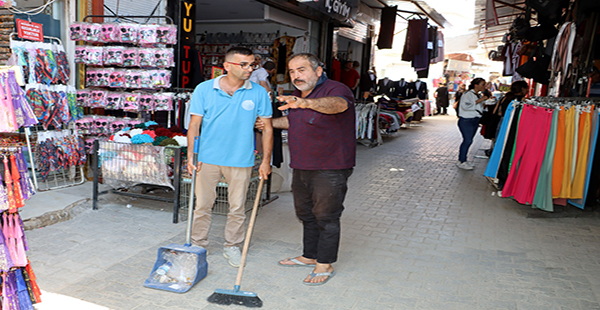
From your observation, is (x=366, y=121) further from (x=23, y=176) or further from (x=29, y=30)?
(x=23, y=176)

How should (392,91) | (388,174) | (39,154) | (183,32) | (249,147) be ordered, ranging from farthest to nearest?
(392,91), (388,174), (183,32), (39,154), (249,147)

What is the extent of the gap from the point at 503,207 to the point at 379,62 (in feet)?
69.0

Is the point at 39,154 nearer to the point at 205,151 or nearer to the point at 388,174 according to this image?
the point at 205,151

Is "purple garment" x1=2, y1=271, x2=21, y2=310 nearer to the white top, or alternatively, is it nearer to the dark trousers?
the dark trousers

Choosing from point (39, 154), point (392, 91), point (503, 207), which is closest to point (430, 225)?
point (503, 207)

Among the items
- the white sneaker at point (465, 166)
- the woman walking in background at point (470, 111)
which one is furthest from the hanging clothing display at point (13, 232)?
the white sneaker at point (465, 166)

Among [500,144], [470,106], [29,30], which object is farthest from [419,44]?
[29,30]

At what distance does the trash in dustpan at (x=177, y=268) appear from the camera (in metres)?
3.59

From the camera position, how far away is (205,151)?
4.09 m

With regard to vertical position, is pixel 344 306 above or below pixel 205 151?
below

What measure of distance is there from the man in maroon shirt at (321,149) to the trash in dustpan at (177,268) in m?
0.86

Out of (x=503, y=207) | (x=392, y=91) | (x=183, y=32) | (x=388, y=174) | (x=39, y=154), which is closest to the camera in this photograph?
(x=39, y=154)

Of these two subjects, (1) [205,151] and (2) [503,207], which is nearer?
(1) [205,151]

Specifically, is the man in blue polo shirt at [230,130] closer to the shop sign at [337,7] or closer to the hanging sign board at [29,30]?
the hanging sign board at [29,30]
